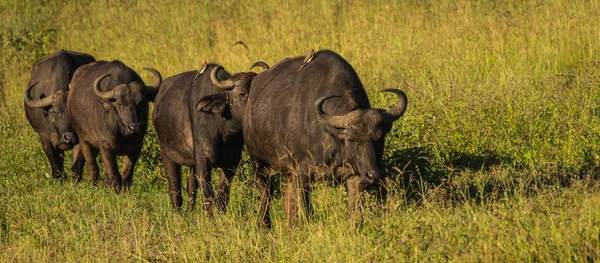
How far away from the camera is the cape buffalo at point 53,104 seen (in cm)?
1355

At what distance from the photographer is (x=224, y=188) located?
10297 millimetres

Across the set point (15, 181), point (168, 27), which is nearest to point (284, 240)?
point (15, 181)

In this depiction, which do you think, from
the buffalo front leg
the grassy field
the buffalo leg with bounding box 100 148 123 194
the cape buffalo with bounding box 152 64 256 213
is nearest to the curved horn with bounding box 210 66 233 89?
the cape buffalo with bounding box 152 64 256 213

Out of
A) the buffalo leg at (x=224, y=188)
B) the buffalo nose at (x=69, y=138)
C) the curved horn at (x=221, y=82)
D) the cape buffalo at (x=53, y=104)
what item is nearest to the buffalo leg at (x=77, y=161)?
the cape buffalo at (x=53, y=104)

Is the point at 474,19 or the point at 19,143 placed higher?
the point at 474,19

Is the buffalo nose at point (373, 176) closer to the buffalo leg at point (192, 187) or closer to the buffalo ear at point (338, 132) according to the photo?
the buffalo ear at point (338, 132)

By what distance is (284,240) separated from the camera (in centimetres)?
745

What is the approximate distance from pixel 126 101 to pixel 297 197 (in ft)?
13.0

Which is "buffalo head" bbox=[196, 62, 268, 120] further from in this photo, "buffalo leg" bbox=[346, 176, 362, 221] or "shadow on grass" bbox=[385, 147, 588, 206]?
"buffalo leg" bbox=[346, 176, 362, 221]

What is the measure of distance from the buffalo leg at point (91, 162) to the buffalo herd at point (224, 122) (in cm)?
1

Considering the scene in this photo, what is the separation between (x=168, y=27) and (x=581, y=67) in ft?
36.3

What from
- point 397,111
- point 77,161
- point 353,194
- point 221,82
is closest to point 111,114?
point 77,161

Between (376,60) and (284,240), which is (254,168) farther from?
(376,60)

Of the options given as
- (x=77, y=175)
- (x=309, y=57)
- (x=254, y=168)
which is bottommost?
(x=77, y=175)
